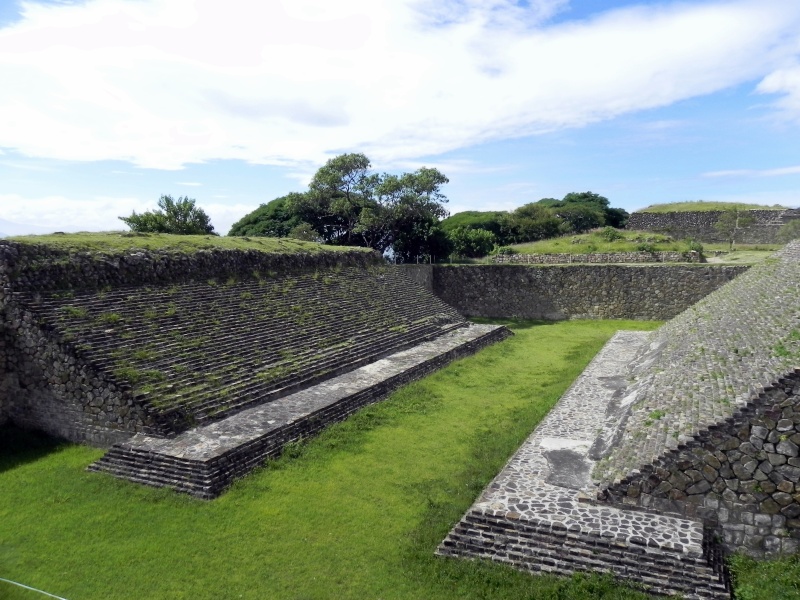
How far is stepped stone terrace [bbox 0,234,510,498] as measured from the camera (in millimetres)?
8844

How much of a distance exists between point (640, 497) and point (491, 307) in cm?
1774

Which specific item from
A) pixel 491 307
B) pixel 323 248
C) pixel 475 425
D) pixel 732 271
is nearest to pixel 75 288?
pixel 475 425

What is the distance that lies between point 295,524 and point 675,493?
14.8 ft

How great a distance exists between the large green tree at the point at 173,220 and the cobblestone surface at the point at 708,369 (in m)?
20.9

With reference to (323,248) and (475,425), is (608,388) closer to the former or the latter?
(475,425)

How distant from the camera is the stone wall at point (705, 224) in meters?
30.7

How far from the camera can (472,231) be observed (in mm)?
32188

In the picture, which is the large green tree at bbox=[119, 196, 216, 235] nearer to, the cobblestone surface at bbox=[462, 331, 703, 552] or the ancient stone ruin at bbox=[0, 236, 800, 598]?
the ancient stone ruin at bbox=[0, 236, 800, 598]

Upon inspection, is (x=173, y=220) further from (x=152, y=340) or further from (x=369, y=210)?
(x=152, y=340)

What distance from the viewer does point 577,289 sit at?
22.7 meters

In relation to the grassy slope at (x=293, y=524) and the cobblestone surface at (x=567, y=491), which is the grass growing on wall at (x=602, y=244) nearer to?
the cobblestone surface at (x=567, y=491)

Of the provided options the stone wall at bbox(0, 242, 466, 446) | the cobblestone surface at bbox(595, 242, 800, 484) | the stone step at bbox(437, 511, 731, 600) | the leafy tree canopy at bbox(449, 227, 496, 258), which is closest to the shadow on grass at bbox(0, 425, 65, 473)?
the stone wall at bbox(0, 242, 466, 446)

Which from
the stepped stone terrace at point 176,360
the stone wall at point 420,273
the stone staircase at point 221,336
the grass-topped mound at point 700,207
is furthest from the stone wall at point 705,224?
the stepped stone terrace at point 176,360

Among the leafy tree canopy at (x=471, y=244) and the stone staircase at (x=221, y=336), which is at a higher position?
the leafy tree canopy at (x=471, y=244)
